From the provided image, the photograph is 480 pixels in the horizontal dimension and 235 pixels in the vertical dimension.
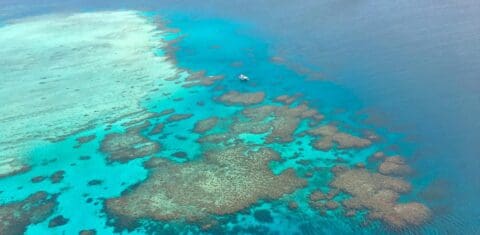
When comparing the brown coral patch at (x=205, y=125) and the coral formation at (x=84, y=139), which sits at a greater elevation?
the brown coral patch at (x=205, y=125)

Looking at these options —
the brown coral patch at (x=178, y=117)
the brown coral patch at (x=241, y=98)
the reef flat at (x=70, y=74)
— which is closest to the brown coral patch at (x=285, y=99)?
the brown coral patch at (x=241, y=98)

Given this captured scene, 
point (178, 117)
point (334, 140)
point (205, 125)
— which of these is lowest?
point (178, 117)

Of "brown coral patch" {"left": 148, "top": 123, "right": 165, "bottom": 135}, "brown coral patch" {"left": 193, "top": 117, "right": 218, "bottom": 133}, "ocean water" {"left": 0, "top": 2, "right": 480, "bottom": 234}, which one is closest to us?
"ocean water" {"left": 0, "top": 2, "right": 480, "bottom": 234}

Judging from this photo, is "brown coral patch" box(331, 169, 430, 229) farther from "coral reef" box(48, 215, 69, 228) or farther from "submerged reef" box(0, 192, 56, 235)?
"submerged reef" box(0, 192, 56, 235)

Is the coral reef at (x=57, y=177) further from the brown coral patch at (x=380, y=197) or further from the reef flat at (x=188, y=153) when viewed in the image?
the brown coral patch at (x=380, y=197)

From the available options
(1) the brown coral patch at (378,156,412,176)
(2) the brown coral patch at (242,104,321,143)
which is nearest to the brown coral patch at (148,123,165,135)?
(2) the brown coral patch at (242,104,321,143)

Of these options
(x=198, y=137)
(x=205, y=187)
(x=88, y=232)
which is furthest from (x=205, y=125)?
(x=88, y=232)

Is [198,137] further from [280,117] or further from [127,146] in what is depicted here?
[280,117]
